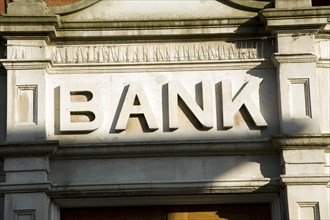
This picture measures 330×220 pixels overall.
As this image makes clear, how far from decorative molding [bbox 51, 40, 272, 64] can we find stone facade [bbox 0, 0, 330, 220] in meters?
→ 0.02

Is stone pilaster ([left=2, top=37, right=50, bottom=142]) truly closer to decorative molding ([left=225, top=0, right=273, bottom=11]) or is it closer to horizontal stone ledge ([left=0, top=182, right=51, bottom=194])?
horizontal stone ledge ([left=0, top=182, right=51, bottom=194])

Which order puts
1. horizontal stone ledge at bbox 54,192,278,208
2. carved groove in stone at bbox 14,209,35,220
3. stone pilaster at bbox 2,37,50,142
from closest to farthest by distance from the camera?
carved groove in stone at bbox 14,209,35,220 → stone pilaster at bbox 2,37,50,142 → horizontal stone ledge at bbox 54,192,278,208

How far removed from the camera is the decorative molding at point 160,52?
37.4 ft

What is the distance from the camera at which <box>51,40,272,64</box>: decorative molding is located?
1139 centimetres

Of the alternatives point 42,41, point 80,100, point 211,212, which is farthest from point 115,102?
point 211,212

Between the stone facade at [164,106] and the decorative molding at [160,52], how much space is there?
0.06 ft

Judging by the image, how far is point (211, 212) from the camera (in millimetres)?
11234

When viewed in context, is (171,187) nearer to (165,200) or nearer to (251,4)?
(165,200)

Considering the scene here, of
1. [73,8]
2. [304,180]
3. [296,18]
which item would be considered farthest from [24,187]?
[296,18]

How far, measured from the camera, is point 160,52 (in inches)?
451

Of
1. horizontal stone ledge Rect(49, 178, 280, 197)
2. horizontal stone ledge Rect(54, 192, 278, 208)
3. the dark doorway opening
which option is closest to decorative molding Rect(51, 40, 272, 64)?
horizontal stone ledge Rect(49, 178, 280, 197)

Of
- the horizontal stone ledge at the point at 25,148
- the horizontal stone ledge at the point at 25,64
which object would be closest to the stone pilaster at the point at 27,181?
the horizontal stone ledge at the point at 25,148

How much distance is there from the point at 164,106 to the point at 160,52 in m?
0.82

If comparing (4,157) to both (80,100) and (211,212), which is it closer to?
(80,100)
